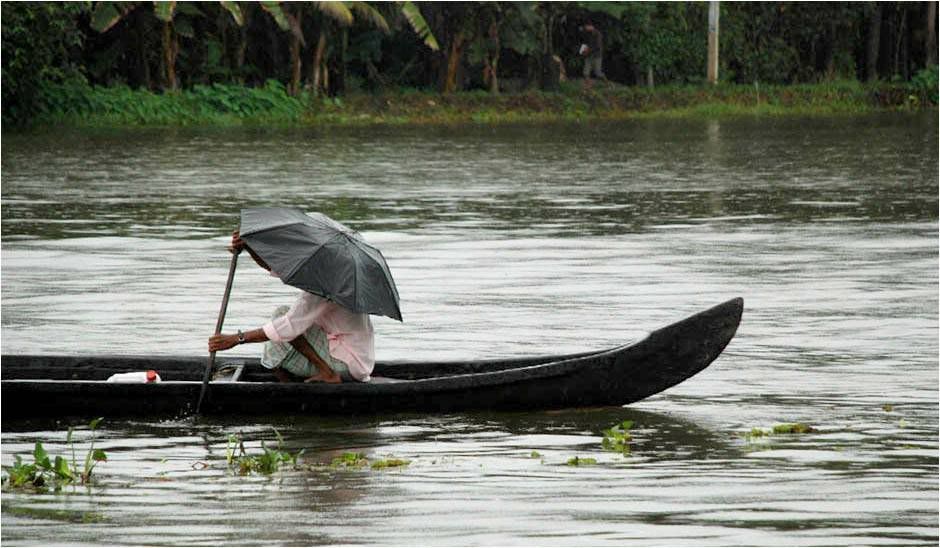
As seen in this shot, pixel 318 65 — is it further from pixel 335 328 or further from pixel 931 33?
pixel 335 328

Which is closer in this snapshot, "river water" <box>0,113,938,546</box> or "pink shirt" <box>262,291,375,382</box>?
"river water" <box>0,113,938,546</box>

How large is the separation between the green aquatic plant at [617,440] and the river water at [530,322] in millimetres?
72

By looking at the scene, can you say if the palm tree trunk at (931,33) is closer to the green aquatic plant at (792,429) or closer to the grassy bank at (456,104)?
the grassy bank at (456,104)

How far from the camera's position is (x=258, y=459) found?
8.36 meters

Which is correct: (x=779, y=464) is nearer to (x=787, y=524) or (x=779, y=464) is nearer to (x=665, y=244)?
(x=787, y=524)

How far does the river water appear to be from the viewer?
739cm

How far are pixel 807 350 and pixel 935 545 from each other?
5313 millimetres

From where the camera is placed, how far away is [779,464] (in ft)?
27.9

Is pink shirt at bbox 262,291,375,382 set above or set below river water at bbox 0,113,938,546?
above

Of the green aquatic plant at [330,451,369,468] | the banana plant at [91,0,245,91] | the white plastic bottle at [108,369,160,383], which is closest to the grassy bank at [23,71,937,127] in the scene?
the banana plant at [91,0,245,91]

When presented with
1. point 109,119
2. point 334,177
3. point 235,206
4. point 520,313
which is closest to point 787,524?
point 520,313

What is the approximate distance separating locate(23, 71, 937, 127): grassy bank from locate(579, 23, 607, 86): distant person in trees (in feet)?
1.16

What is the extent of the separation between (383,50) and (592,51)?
180 inches

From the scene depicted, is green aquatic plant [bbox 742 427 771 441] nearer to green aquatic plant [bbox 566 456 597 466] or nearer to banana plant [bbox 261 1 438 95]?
green aquatic plant [bbox 566 456 597 466]
